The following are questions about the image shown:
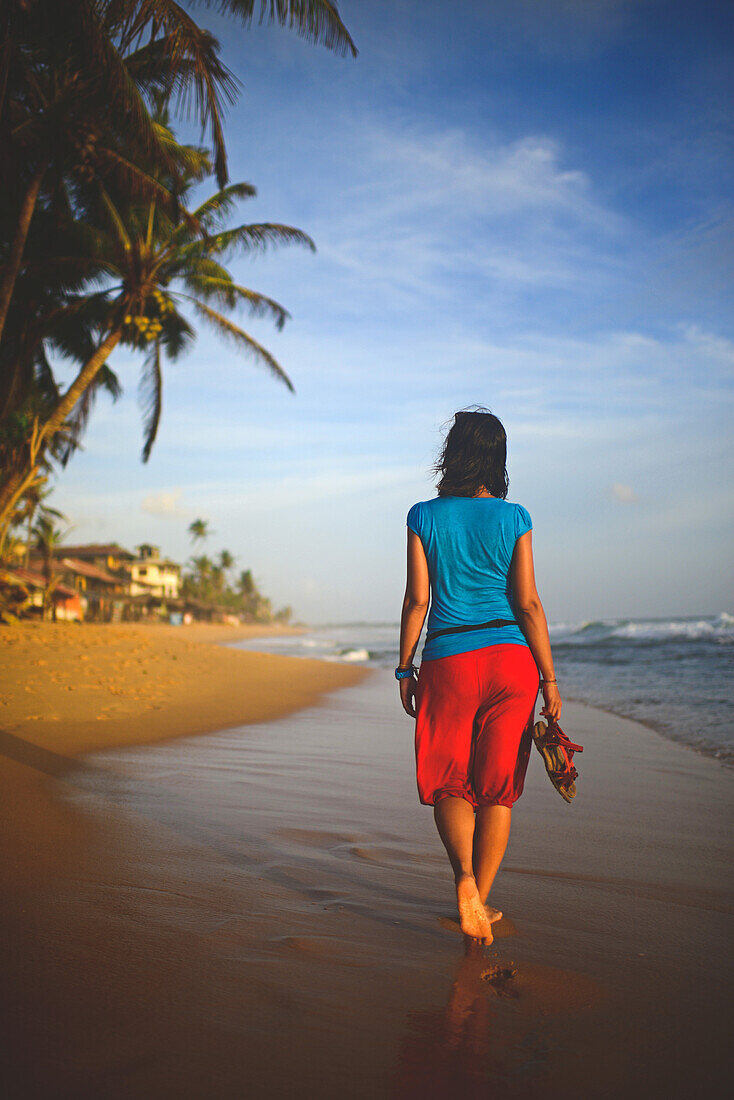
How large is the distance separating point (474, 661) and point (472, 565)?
34 centimetres

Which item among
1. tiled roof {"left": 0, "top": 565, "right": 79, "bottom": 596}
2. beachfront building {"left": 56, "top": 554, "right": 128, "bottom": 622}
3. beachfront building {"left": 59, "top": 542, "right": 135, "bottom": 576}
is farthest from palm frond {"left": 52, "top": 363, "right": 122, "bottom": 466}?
beachfront building {"left": 59, "top": 542, "right": 135, "bottom": 576}

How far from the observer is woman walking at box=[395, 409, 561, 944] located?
2.29 metres

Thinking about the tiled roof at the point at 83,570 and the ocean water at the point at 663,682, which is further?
the tiled roof at the point at 83,570

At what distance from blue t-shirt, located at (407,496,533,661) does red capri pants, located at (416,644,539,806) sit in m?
0.09

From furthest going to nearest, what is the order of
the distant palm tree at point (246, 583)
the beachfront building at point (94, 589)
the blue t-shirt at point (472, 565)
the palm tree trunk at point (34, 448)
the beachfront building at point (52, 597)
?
the distant palm tree at point (246, 583)
the beachfront building at point (94, 589)
the beachfront building at point (52, 597)
the palm tree trunk at point (34, 448)
the blue t-shirt at point (472, 565)

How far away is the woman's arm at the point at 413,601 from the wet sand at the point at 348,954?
819 millimetres

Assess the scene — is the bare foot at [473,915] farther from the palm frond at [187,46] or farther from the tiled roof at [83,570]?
the tiled roof at [83,570]

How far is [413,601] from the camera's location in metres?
2.52

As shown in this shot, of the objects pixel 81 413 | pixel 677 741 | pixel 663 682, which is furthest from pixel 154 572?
pixel 677 741

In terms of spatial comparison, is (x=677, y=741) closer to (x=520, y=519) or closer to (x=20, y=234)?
(x=520, y=519)

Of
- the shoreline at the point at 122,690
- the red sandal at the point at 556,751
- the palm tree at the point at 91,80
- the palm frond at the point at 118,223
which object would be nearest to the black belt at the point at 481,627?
the red sandal at the point at 556,751

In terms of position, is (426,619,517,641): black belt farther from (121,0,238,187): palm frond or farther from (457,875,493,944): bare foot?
(121,0,238,187): palm frond

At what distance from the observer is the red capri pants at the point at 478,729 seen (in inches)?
90.4

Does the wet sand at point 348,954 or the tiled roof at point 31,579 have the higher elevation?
the tiled roof at point 31,579
